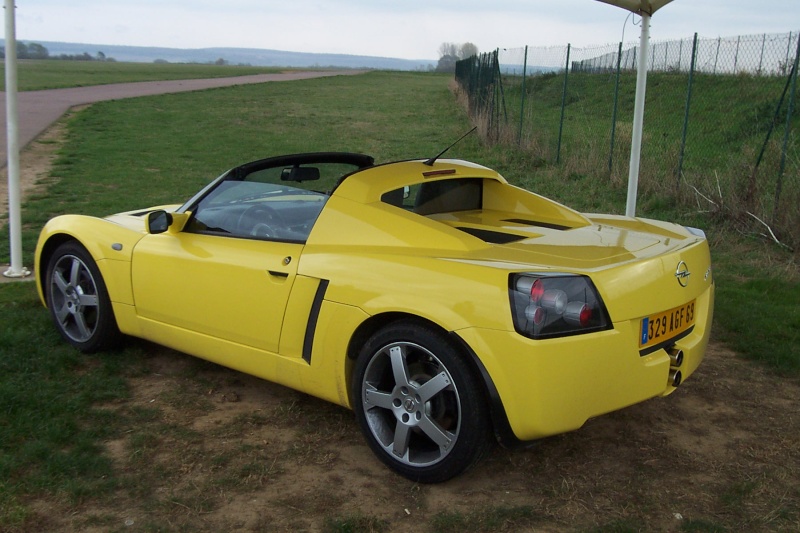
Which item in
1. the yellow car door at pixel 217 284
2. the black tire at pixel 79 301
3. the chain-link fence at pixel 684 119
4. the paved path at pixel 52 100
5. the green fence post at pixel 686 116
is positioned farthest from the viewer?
the paved path at pixel 52 100

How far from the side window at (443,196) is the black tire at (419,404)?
998mm

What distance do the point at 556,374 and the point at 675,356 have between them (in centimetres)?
76

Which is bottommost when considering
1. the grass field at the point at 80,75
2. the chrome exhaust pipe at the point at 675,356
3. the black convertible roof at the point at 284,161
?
the chrome exhaust pipe at the point at 675,356

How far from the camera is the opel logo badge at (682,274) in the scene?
335 cm

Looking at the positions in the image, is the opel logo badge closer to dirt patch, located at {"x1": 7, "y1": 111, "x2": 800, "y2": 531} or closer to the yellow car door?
dirt patch, located at {"x1": 7, "y1": 111, "x2": 800, "y2": 531}

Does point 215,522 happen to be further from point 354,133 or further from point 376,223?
point 354,133

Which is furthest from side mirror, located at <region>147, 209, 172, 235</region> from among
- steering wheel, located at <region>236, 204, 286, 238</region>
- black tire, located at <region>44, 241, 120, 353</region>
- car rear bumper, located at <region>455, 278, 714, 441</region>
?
car rear bumper, located at <region>455, 278, 714, 441</region>

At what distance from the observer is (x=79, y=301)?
4711mm

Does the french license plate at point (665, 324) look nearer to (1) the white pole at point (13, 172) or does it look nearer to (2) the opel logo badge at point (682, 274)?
(2) the opel logo badge at point (682, 274)

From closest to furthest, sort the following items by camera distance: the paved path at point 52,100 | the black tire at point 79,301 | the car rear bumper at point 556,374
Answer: the car rear bumper at point 556,374 → the black tire at point 79,301 → the paved path at point 52,100

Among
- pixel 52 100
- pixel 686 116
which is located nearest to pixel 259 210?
pixel 686 116

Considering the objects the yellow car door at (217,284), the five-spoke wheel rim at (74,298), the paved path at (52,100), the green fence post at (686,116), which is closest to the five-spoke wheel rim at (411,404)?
the yellow car door at (217,284)

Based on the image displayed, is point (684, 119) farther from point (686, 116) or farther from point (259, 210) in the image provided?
point (259, 210)

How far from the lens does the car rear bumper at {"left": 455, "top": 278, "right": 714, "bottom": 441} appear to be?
9.48 feet
